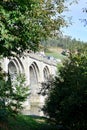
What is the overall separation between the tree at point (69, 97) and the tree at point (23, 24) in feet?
24.9

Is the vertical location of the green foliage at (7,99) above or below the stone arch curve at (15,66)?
below

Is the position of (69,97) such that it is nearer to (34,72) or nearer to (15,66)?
(15,66)

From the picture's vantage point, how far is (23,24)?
12.5m

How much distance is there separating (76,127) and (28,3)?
12696 mm

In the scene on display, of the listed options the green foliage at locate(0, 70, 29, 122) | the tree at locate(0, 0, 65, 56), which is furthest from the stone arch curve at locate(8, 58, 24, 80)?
the tree at locate(0, 0, 65, 56)

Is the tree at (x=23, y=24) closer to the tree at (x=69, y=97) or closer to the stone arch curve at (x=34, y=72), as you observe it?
the tree at (x=69, y=97)

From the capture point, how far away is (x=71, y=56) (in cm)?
2997

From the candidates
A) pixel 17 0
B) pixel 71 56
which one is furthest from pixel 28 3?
pixel 71 56

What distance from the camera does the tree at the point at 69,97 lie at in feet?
71.1

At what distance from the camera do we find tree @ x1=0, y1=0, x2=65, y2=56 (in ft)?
38.9

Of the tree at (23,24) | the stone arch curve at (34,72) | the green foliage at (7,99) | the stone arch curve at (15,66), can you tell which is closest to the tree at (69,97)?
the green foliage at (7,99)

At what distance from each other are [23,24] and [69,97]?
10.2 metres

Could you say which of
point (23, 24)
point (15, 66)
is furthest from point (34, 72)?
point (23, 24)

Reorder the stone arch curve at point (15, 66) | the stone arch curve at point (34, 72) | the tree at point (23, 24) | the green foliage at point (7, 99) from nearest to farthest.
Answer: the tree at point (23, 24)
the green foliage at point (7, 99)
the stone arch curve at point (15, 66)
the stone arch curve at point (34, 72)
